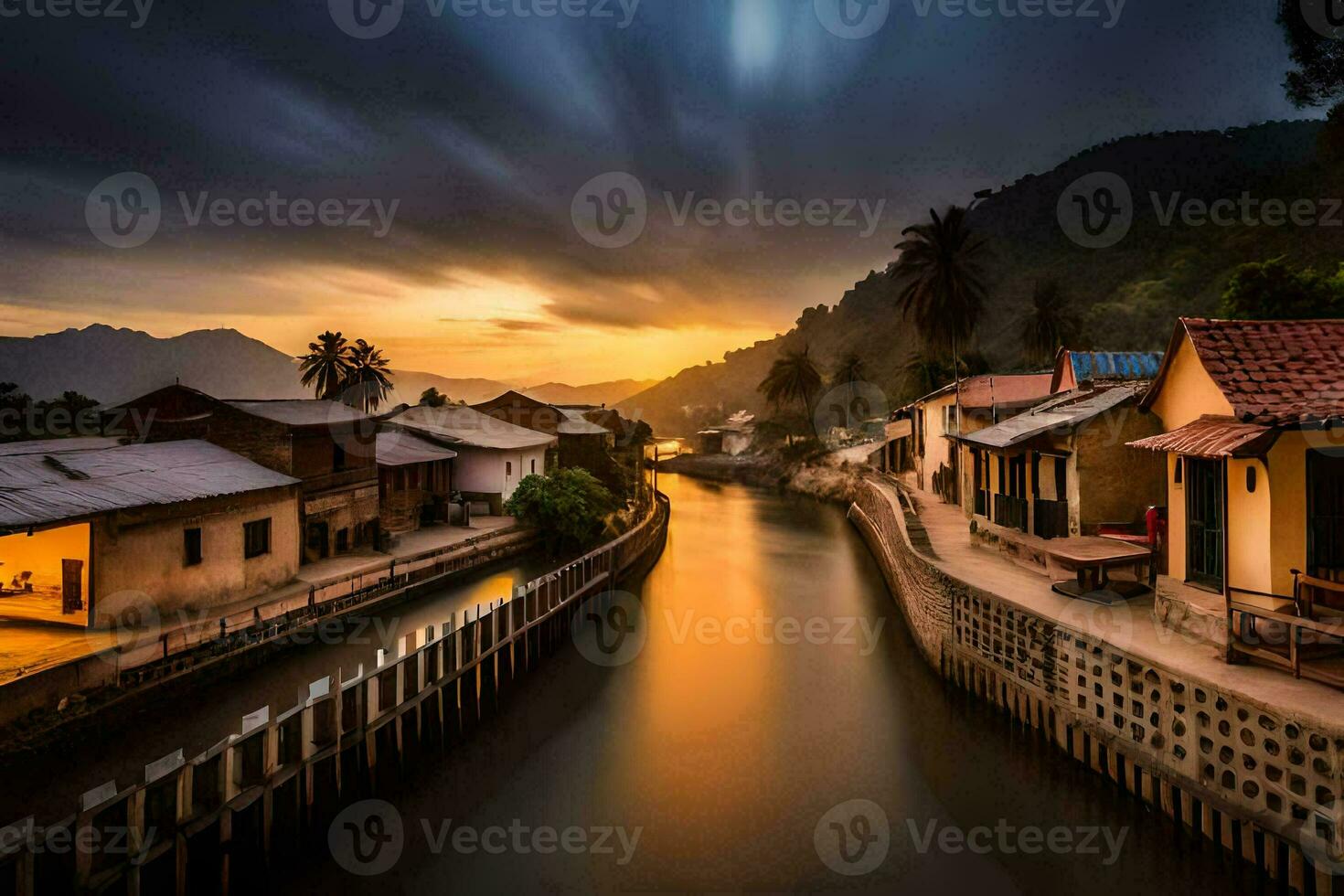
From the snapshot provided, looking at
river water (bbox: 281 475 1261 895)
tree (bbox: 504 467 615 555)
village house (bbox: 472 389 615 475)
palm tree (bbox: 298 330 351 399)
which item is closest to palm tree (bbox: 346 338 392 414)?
palm tree (bbox: 298 330 351 399)

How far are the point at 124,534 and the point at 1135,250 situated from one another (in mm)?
109400

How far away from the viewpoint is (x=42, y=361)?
83625 mm

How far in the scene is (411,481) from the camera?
33219 mm

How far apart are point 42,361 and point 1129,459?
365 ft

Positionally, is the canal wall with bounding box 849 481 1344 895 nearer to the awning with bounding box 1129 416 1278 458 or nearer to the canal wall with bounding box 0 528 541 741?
the awning with bounding box 1129 416 1278 458

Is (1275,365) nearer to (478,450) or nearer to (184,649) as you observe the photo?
(184,649)

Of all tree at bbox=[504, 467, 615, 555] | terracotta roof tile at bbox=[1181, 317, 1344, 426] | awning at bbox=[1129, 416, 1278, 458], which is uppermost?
terracotta roof tile at bbox=[1181, 317, 1344, 426]

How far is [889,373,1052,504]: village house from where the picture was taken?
31391 mm

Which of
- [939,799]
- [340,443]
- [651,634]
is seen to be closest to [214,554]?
[340,443]

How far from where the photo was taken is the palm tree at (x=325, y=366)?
64.8 meters

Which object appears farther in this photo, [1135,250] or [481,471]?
[1135,250]

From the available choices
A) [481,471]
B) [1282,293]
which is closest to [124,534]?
[481,471]

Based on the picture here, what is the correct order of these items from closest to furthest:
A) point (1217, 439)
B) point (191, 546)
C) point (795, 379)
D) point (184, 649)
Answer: point (1217, 439)
point (184, 649)
point (191, 546)
point (795, 379)

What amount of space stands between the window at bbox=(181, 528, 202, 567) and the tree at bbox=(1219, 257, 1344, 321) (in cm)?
3723
